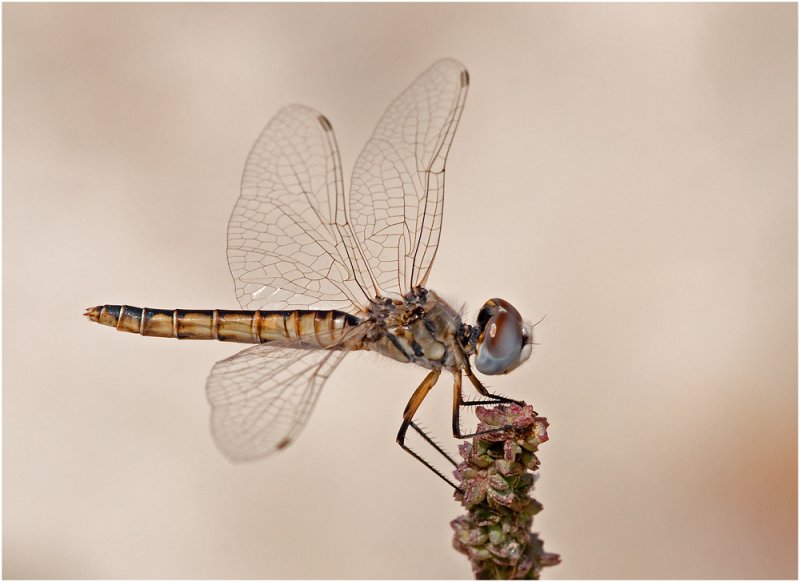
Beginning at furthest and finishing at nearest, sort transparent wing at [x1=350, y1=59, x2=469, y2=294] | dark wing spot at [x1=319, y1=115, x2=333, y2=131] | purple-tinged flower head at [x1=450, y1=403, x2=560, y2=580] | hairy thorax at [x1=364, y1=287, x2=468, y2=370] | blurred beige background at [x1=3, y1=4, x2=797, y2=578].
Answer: blurred beige background at [x1=3, y1=4, x2=797, y2=578] < dark wing spot at [x1=319, y1=115, x2=333, y2=131] < transparent wing at [x1=350, y1=59, x2=469, y2=294] < hairy thorax at [x1=364, y1=287, x2=468, y2=370] < purple-tinged flower head at [x1=450, y1=403, x2=560, y2=580]

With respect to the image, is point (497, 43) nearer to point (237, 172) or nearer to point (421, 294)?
point (237, 172)

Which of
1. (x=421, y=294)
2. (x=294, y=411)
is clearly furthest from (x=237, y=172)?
(x=294, y=411)

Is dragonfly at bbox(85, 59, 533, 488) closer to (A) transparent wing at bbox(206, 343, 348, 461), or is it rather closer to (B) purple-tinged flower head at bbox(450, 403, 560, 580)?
(A) transparent wing at bbox(206, 343, 348, 461)

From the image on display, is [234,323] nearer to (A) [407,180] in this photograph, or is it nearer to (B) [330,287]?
(B) [330,287]

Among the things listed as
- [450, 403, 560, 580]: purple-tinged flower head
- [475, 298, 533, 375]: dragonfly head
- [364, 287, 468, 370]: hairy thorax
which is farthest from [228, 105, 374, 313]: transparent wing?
[450, 403, 560, 580]: purple-tinged flower head

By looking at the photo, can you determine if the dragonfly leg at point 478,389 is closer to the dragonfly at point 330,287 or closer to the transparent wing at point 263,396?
the dragonfly at point 330,287

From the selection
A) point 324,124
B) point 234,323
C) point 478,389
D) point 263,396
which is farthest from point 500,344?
point 324,124
